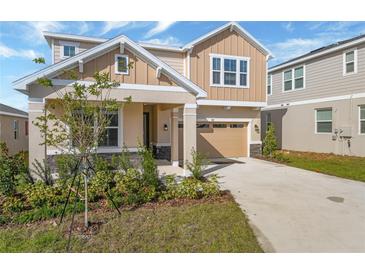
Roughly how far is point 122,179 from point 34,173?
260 cm

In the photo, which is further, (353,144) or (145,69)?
(353,144)

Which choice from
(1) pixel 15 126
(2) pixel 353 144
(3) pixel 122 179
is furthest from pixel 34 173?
(2) pixel 353 144

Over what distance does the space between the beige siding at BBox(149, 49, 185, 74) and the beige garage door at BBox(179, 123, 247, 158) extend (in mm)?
3379

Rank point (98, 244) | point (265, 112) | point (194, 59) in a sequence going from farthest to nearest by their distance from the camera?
point (265, 112), point (194, 59), point (98, 244)

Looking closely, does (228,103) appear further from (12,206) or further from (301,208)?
(12,206)

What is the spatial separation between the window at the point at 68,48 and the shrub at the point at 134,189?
8695 mm

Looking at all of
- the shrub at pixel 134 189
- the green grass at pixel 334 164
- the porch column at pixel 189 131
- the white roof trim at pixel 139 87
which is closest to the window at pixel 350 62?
the green grass at pixel 334 164

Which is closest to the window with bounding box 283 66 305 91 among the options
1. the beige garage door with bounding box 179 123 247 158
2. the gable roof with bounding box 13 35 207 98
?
the beige garage door with bounding box 179 123 247 158

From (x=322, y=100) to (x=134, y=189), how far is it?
44.0 feet

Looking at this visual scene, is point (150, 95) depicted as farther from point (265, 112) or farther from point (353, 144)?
point (265, 112)

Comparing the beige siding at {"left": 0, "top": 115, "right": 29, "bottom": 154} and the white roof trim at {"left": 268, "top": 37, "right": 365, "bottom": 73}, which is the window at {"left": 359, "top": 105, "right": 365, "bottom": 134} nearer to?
the white roof trim at {"left": 268, "top": 37, "right": 365, "bottom": 73}

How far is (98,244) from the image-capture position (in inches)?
166

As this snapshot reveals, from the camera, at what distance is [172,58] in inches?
530

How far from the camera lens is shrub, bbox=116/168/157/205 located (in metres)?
6.18
